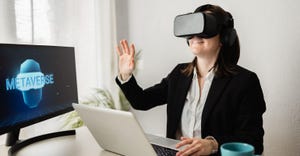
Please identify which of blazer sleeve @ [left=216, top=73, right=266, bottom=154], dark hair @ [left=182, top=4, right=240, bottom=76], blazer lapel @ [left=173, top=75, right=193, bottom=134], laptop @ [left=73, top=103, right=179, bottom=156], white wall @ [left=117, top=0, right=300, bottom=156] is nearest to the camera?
laptop @ [left=73, top=103, right=179, bottom=156]

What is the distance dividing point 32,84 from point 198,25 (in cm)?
68

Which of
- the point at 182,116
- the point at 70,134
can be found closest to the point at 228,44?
the point at 182,116

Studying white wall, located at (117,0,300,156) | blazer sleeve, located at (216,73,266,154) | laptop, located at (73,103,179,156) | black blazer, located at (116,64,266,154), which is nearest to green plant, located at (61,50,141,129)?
white wall, located at (117,0,300,156)

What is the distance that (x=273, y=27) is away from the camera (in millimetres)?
1576

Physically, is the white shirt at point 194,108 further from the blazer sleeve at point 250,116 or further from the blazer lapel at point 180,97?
the blazer sleeve at point 250,116

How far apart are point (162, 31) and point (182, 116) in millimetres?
890

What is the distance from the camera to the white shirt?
1.31 metres

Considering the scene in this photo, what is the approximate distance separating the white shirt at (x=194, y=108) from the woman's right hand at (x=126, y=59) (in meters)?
0.31

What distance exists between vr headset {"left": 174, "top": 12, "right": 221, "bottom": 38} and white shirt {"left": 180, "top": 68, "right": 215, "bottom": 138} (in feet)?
0.72

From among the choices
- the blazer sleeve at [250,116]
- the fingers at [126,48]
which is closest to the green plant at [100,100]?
the fingers at [126,48]

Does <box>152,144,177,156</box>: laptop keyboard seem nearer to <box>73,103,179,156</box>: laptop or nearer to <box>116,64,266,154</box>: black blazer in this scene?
<box>73,103,179,156</box>: laptop

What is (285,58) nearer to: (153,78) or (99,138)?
(153,78)

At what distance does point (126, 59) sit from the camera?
1.28 m

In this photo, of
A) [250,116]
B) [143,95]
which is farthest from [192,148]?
[143,95]
